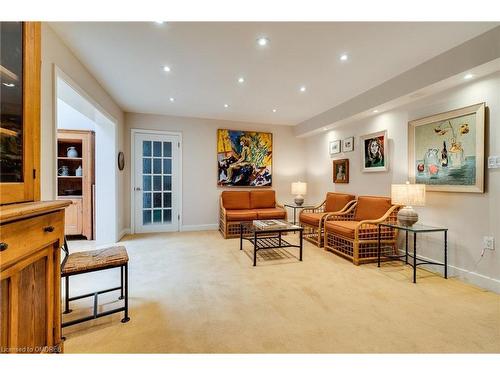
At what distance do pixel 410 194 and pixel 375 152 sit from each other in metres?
1.24

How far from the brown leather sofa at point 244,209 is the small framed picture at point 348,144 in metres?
1.68

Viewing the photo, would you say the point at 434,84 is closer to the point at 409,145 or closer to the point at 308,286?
the point at 409,145

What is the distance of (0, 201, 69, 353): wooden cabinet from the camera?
907 millimetres

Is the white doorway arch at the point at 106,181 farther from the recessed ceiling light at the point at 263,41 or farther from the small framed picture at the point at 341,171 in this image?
the small framed picture at the point at 341,171

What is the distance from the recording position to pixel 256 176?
5.48 meters

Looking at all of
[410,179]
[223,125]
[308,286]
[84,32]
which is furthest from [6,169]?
[223,125]

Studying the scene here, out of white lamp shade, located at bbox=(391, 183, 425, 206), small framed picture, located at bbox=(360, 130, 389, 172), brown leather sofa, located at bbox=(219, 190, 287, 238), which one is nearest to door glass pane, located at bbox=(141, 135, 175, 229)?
brown leather sofa, located at bbox=(219, 190, 287, 238)

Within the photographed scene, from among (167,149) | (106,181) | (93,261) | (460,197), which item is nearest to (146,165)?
(167,149)

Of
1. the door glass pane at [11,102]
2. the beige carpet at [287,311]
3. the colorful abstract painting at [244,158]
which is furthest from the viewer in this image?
the colorful abstract painting at [244,158]

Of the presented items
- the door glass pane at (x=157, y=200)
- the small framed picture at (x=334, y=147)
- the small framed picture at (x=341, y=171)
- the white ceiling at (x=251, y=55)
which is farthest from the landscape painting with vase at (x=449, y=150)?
the door glass pane at (x=157, y=200)

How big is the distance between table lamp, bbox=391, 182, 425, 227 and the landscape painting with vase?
1.13 ft

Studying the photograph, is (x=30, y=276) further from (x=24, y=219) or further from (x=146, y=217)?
(x=146, y=217)

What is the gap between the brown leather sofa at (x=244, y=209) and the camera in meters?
4.45

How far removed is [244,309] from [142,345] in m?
0.80
